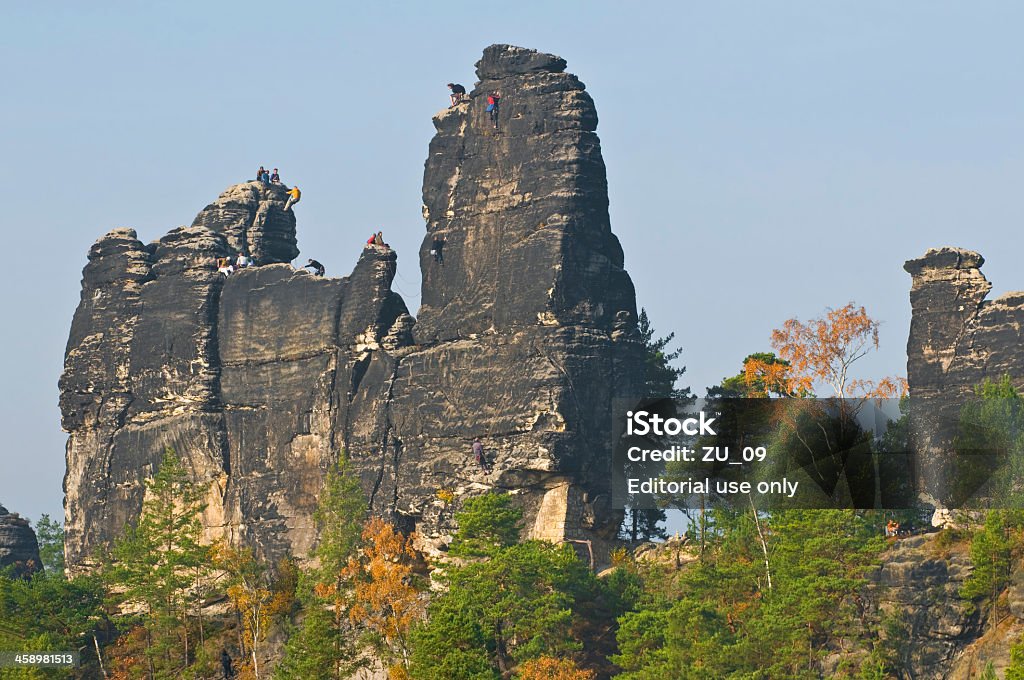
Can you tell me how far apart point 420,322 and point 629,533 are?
1013 cm

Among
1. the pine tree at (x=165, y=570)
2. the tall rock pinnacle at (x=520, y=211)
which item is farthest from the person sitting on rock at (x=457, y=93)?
the pine tree at (x=165, y=570)

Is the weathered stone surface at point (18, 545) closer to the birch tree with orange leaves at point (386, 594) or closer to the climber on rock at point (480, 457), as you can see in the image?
the birch tree with orange leaves at point (386, 594)

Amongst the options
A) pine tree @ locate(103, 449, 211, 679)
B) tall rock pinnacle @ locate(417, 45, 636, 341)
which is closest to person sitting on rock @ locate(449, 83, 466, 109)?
tall rock pinnacle @ locate(417, 45, 636, 341)

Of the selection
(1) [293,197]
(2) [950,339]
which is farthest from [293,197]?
(2) [950,339]

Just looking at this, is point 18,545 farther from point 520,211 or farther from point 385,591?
point 520,211

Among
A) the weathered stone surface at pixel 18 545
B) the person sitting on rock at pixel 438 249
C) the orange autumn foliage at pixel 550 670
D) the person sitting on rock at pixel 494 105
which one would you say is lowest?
the orange autumn foliage at pixel 550 670

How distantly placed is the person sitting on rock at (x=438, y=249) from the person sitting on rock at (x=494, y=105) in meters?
4.24

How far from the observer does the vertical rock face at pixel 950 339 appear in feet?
232

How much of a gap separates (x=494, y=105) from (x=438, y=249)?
16.8 ft

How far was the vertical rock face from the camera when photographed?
7062 cm

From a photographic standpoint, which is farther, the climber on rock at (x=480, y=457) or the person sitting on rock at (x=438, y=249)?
the person sitting on rock at (x=438, y=249)

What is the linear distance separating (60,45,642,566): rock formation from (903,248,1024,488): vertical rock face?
354 inches

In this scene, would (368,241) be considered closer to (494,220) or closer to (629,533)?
(494,220)

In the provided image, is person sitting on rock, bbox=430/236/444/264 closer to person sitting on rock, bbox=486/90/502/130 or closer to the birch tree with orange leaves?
person sitting on rock, bbox=486/90/502/130
